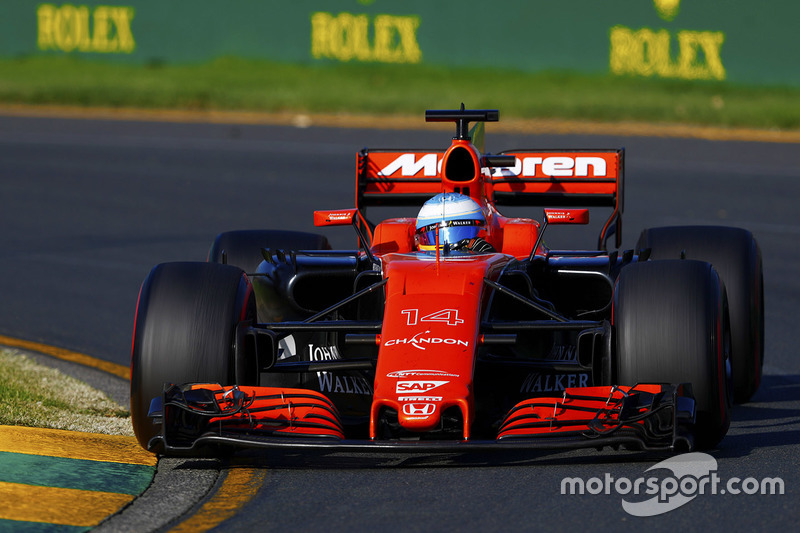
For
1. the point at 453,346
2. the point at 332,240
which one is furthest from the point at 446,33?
the point at 453,346

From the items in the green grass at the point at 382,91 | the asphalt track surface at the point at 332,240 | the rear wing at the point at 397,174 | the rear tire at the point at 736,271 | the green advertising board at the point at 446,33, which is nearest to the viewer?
the asphalt track surface at the point at 332,240

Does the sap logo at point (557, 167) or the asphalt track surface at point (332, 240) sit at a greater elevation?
the sap logo at point (557, 167)

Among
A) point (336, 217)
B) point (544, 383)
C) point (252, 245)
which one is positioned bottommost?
point (544, 383)

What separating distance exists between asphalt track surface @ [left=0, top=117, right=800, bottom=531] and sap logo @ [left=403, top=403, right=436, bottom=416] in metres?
0.30

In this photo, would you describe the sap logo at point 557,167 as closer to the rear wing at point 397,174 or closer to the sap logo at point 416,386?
the rear wing at point 397,174

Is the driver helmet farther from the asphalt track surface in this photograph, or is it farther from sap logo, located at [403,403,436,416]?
sap logo, located at [403,403,436,416]

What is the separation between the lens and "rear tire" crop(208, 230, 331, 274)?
8008 millimetres

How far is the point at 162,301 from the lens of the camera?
5.98 m

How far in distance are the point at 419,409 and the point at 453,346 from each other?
0.42 metres

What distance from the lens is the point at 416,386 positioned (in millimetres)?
5641

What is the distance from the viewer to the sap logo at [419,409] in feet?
18.2

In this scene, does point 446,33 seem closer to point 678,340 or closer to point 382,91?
point 382,91

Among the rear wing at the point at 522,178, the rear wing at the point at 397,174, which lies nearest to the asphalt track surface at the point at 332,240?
the rear wing at the point at 522,178

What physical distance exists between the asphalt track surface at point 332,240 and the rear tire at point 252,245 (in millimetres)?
1173
